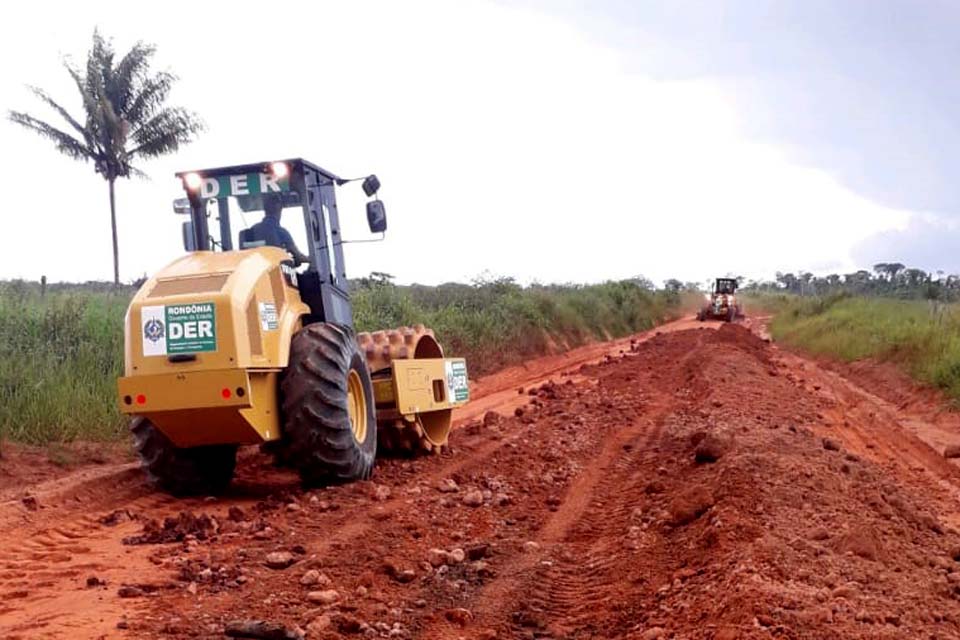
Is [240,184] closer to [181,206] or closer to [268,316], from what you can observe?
[181,206]

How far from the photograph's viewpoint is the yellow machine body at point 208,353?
7.33 m

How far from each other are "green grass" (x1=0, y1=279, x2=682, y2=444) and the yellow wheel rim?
322 cm

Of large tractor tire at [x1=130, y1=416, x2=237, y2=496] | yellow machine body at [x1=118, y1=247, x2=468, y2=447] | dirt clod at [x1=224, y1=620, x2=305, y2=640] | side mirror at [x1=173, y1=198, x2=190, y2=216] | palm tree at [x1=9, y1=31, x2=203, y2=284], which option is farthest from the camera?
palm tree at [x1=9, y1=31, x2=203, y2=284]

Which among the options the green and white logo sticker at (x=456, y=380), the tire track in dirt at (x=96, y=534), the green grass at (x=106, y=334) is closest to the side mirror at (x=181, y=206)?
the tire track in dirt at (x=96, y=534)

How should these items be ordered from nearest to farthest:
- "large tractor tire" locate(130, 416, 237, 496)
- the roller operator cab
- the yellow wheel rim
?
"large tractor tire" locate(130, 416, 237, 496) < the yellow wheel rim < the roller operator cab

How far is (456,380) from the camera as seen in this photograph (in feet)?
36.1

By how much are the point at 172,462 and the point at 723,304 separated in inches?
1500

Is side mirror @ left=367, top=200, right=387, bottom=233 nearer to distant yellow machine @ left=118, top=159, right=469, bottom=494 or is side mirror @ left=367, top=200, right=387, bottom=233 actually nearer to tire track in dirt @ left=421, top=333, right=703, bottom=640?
distant yellow machine @ left=118, top=159, right=469, bottom=494

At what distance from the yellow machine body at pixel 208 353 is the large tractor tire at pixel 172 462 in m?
0.22

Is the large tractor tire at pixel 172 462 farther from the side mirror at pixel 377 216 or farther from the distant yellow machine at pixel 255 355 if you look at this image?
the side mirror at pixel 377 216

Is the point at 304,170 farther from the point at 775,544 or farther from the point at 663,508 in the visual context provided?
the point at 775,544

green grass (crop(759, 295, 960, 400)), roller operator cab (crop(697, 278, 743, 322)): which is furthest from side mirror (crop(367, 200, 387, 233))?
roller operator cab (crop(697, 278, 743, 322))

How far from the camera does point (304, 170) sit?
8.91 m

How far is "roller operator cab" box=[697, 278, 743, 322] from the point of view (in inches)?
1722
